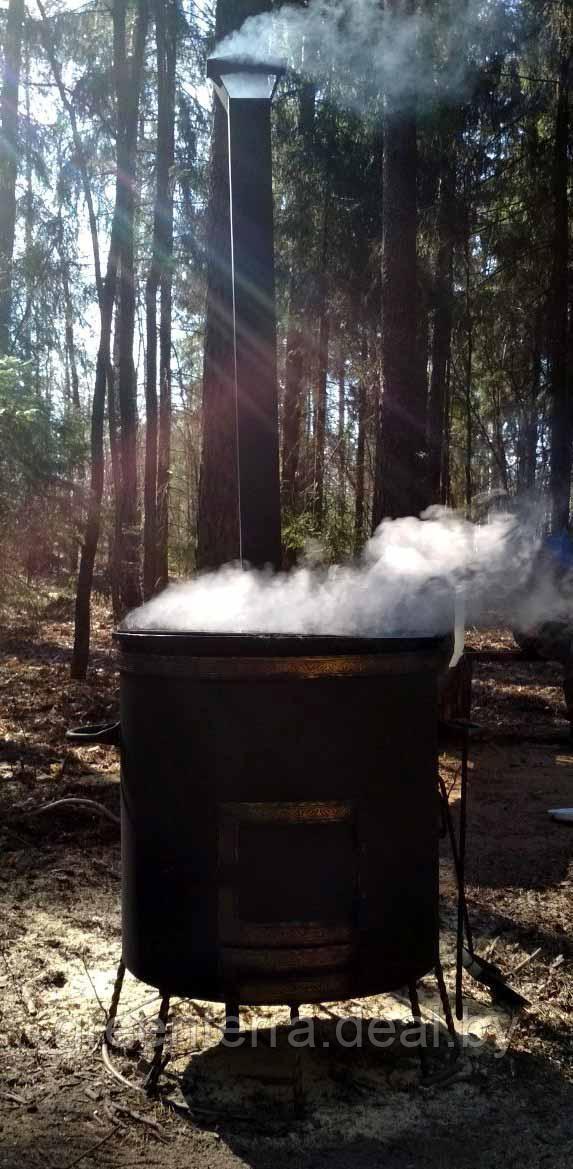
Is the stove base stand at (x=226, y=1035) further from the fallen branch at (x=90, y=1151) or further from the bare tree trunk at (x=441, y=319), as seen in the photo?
the bare tree trunk at (x=441, y=319)

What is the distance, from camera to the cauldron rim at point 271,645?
2467 mm

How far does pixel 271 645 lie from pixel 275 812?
0.45 metres

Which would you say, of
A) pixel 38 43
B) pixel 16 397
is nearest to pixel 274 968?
pixel 16 397

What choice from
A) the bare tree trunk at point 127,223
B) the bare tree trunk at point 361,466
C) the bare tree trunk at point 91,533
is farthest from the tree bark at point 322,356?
the bare tree trunk at point 127,223

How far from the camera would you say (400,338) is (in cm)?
759

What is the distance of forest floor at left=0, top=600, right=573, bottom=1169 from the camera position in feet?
7.84

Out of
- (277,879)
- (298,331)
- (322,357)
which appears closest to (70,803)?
(277,879)

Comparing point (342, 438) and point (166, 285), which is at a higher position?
point (166, 285)

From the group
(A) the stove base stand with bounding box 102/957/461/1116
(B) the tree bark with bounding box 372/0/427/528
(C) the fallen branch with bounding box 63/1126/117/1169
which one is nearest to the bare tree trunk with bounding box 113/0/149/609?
(B) the tree bark with bounding box 372/0/427/528

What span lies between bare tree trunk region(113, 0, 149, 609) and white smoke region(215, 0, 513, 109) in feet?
13.3

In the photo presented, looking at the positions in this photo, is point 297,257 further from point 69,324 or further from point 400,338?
point 69,324

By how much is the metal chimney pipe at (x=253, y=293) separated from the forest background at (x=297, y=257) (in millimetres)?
1798

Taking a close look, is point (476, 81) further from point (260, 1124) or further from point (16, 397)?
point (260, 1124)

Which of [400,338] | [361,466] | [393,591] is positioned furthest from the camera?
[361,466]
